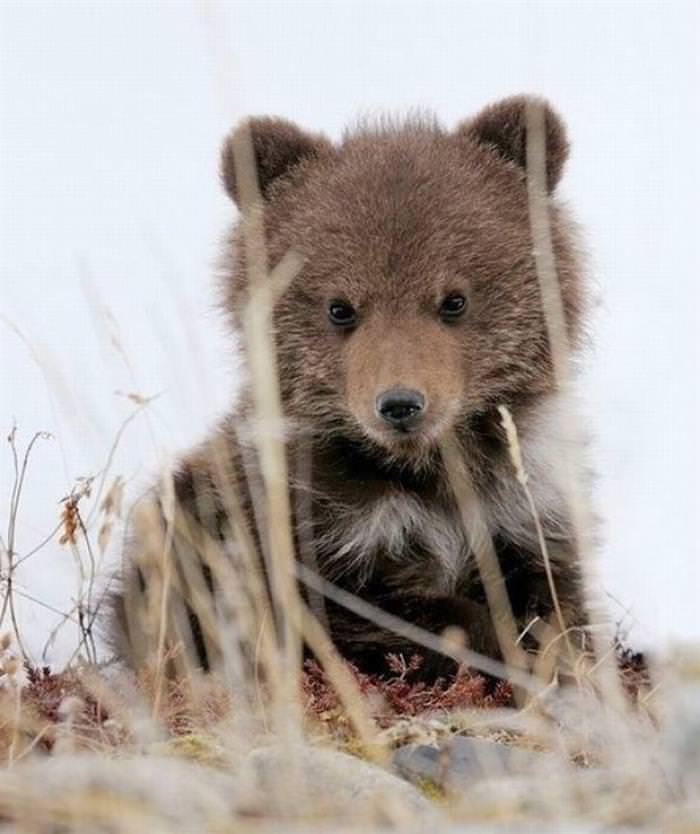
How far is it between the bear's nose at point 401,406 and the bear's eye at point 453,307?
59 centimetres

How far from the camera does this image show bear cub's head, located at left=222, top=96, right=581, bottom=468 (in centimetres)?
679

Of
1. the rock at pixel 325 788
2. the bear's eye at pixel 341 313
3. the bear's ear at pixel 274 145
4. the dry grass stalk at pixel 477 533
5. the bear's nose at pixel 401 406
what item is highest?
the bear's ear at pixel 274 145

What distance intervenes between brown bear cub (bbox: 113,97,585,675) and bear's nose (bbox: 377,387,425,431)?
7.4 inches

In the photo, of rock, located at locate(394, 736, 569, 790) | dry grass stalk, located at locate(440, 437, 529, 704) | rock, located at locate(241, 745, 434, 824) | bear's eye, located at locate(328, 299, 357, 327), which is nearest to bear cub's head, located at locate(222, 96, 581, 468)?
bear's eye, located at locate(328, 299, 357, 327)

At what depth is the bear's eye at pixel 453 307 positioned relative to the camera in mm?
6984

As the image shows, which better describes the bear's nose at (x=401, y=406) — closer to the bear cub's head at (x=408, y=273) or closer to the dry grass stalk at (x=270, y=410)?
the bear cub's head at (x=408, y=273)

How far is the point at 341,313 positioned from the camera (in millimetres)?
7039

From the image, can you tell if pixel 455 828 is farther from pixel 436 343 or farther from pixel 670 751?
pixel 436 343

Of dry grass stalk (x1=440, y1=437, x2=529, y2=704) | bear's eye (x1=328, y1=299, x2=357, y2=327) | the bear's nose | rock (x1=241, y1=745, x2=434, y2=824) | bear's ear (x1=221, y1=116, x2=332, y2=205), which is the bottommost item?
dry grass stalk (x1=440, y1=437, x2=529, y2=704)

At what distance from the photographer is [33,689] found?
20.6 ft

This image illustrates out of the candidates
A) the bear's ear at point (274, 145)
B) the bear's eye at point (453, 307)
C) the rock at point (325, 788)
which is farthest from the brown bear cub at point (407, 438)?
the rock at point (325, 788)

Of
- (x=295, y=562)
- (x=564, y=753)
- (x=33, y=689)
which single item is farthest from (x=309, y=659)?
(x=564, y=753)

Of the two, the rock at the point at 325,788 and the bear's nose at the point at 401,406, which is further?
the bear's nose at the point at 401,406

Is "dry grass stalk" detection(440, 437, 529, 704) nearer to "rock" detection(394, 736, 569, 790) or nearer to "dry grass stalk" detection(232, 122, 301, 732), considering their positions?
"dry grass stalk" detection(232, 122, 301, 732)
